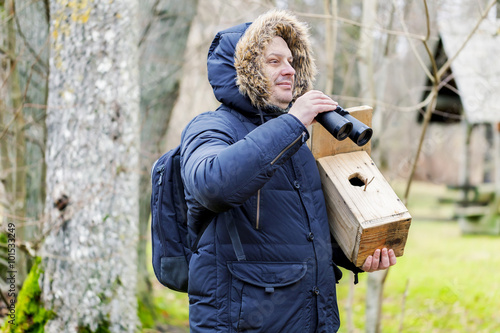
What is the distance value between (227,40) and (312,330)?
4.10 feet

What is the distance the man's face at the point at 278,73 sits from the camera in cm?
213

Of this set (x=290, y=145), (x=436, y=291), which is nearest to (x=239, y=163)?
(x=290, y=145)

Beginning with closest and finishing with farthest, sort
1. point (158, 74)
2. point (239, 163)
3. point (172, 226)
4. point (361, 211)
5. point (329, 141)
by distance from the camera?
1. point (239, 163)
2. point (361, 211)
3. point (172, 226)
4. point (329, 141)
5. point (158, 74)

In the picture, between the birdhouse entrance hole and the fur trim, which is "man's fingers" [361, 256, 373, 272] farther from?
→ the fur trim

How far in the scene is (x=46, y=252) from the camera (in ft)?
11.8

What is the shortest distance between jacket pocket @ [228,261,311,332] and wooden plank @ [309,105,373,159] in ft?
1.86

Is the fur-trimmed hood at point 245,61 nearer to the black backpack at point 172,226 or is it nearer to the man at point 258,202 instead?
the man at point 258,202

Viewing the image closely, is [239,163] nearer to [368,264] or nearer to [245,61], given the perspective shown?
[245,61]

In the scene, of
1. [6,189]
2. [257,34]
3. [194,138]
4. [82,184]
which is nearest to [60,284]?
[82,184]

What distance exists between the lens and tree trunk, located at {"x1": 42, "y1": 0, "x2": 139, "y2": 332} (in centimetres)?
355

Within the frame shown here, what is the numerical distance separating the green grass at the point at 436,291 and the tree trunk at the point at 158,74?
1.66 metres

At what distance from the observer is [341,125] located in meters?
1.83

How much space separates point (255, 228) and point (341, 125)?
1.65 ft

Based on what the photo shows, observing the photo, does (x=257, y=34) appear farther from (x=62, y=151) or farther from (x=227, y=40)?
(x=62, y=151)
